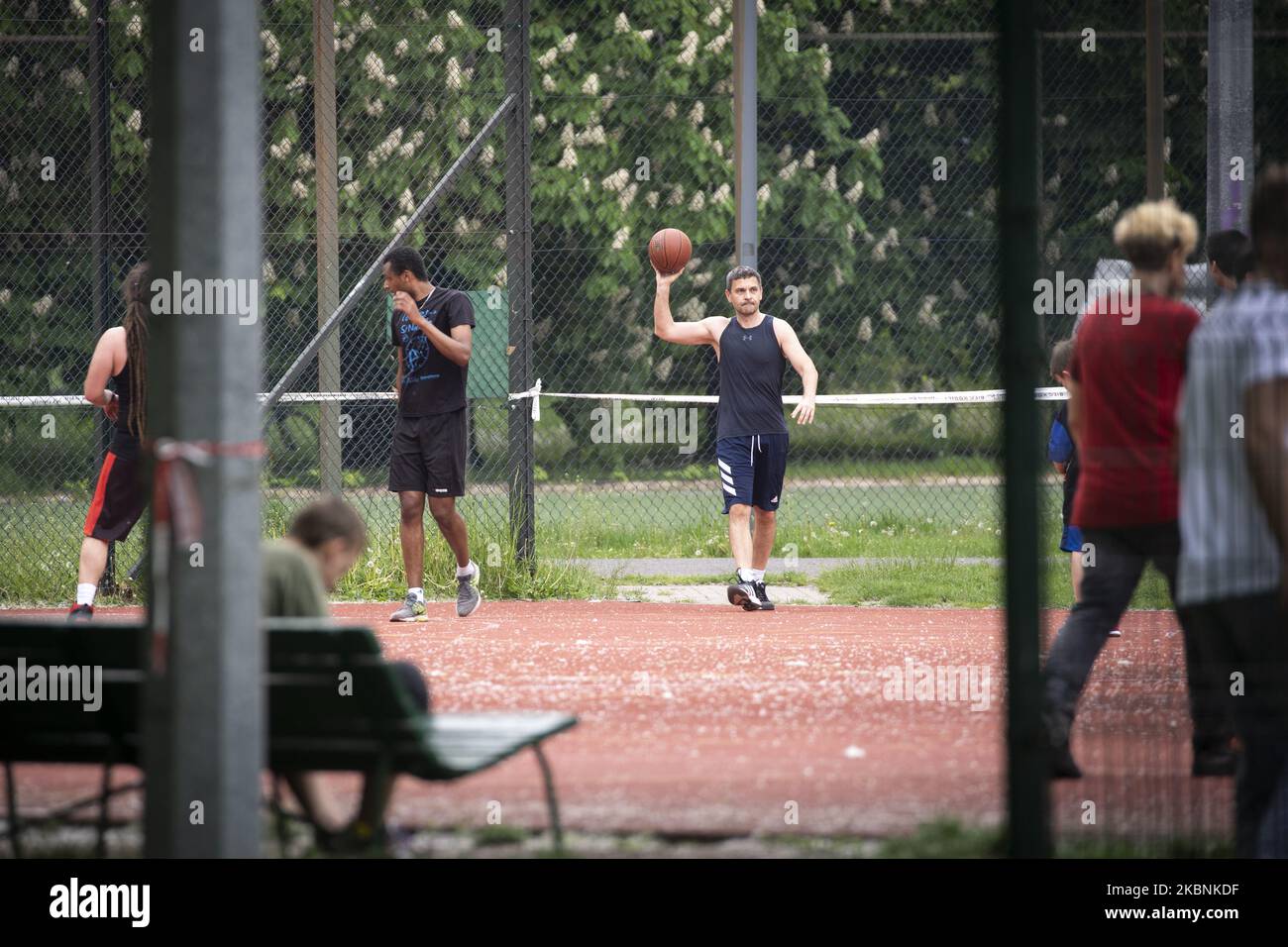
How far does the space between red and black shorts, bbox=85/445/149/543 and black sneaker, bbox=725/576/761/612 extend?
150 inches

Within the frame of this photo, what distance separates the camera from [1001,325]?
13.0 ft

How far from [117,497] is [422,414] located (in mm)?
2094

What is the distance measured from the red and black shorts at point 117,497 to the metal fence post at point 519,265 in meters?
3.42

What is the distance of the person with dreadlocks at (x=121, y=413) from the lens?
855 centimetres

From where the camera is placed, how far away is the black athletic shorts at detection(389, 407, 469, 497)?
33.2 ft

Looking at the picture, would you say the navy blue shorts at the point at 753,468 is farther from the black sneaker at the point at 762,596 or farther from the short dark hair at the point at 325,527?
the short dark hair at the point at 325,527

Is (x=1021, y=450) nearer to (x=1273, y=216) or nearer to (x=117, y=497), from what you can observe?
(x=1273, y=216)

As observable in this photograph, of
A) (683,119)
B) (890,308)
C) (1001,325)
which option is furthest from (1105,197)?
(1001,325)

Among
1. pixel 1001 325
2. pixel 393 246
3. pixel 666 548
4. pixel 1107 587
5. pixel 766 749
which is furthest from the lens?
pixel 666 548

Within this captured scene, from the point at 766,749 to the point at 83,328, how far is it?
35.6 feet

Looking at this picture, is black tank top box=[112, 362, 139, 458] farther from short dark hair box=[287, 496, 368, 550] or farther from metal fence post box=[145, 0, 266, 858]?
metal fence post box=[145, 0, 266, 858]

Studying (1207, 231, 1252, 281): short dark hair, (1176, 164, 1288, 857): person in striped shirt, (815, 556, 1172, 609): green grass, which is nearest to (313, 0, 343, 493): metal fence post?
(815, 556, 1172, 609): green grass

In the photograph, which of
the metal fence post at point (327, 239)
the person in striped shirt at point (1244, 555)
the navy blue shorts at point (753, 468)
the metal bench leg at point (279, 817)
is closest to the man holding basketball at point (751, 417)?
the navy blue shorts at point (753, 468)
